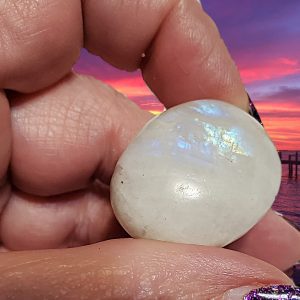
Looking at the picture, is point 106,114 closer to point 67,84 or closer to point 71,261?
point 67,84

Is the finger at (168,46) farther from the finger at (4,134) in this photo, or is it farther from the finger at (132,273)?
the finger at (132,273)

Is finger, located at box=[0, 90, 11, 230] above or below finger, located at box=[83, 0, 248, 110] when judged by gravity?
below

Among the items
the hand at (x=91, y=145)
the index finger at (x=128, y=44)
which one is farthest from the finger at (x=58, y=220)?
the index finger at (x=128, y=44)

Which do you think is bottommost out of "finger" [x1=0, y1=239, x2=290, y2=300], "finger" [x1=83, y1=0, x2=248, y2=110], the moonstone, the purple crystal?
the purple crystal

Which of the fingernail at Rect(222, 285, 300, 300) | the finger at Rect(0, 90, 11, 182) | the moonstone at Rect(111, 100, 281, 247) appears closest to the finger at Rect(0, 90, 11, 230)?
the finger at Rect(0, 90, 11, 182)

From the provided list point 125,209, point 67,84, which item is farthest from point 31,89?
point 125,209

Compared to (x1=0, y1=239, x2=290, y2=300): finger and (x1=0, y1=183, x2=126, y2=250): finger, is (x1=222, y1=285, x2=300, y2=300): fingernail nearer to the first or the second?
(x1=0, y1=239, x2=290, y2=300): finger

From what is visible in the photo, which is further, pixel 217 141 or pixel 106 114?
pixel 106 114
